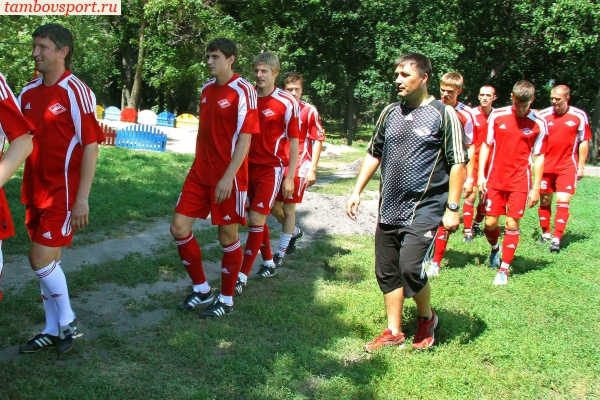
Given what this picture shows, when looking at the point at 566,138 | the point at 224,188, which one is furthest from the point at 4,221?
the point at 566,138

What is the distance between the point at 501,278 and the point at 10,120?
5.35 meters

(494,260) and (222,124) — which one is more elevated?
(222,124)

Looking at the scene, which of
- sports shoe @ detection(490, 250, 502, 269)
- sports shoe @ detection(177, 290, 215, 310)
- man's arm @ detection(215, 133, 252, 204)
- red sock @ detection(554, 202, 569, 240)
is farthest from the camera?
red sock @ detection(554, 202, 569, 240)

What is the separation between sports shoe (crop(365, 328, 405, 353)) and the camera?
449 centimetres

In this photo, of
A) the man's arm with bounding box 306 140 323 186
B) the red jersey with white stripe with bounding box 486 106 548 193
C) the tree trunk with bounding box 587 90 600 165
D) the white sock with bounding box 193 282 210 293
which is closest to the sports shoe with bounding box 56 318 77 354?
the white sock with bounding box 193 282 210 293

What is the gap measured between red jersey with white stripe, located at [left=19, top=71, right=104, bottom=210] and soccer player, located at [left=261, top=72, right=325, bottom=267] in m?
2.78

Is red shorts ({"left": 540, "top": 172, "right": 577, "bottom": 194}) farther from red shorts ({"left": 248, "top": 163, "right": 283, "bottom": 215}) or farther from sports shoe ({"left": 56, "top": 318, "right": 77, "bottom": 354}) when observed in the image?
sports shoe ({"left": 56, "top": 318, "right": 77, "bottom": 354})

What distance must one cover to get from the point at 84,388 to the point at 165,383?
1.59ft

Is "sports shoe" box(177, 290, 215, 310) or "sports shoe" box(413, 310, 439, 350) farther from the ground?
"sports shoe" box(413, 310, 439, 350)

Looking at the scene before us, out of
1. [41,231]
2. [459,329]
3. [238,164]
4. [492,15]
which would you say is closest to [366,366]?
[459,329]

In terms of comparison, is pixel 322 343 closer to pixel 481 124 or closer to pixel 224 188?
pixel 224 188

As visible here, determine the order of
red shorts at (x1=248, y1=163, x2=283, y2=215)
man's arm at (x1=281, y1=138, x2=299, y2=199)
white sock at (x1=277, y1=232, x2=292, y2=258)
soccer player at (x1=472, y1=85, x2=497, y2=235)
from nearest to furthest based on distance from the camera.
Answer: red shorts at (x1=248, y1=163, x2=283, y2=215)
man's arm at (x1=281, y1=138, x2=299, y2=199)
white sock at (x1=277, y1=232, x2=292, y2=258)
soccer player at (x1=472, y1=85, x2=497, y2=235)

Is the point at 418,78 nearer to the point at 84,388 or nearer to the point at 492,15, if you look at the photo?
the point at 84,388

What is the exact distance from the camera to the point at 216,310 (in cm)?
500
